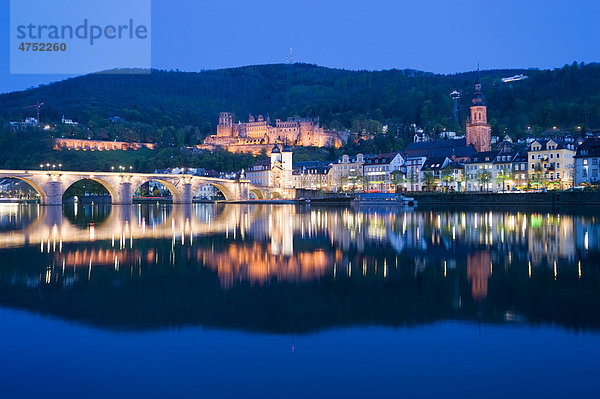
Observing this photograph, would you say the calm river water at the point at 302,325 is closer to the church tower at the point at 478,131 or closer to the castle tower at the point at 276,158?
the church tower at the point at 478,131

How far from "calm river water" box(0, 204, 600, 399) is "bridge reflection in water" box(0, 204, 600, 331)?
53 mm

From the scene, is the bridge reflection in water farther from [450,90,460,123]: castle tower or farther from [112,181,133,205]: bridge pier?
[450,90,460,123]: castle tower

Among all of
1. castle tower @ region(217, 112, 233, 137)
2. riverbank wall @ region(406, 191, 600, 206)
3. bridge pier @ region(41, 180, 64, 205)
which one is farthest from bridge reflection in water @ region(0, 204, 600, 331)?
castle tower @ region(217, 112, 233, 137)

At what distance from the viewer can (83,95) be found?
176 m

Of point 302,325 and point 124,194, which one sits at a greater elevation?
point 124,194

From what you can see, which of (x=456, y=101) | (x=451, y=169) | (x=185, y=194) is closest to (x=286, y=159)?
(x=185, y=194)

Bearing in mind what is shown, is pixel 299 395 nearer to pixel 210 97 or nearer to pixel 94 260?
pixel 94 260

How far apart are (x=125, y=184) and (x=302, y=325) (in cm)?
6403

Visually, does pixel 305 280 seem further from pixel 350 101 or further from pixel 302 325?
pixel 350 101

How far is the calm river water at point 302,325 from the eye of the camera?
6.02 metres

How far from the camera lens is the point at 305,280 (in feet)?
38.0

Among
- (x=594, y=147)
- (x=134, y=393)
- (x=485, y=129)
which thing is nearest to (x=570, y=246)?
(x=134, y=393)

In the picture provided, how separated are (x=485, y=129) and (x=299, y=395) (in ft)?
299

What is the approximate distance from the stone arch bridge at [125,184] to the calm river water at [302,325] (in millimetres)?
48997
